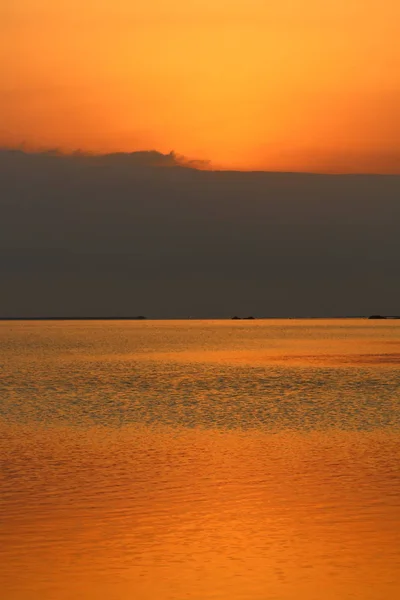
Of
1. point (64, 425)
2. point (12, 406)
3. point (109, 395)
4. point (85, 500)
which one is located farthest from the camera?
point (109, 395)

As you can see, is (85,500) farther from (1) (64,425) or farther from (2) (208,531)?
(1) (64,425)

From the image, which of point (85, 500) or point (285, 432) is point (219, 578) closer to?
point (85, 500)

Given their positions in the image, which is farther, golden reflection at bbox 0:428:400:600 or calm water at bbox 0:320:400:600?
calm water at bbox 0:320:400:600

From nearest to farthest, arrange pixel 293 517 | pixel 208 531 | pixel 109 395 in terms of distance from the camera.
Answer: pixel 208 531 → pixel 293 517 → pixel 109 395

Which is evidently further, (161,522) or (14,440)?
Answer: (14,440)

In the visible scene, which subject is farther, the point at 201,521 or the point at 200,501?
the point at 200,501

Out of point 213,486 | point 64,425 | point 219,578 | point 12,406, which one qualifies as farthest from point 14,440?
point 219,578

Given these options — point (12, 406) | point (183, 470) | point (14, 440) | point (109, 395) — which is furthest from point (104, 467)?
point (109, 395)

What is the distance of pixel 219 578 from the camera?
54.3 feet

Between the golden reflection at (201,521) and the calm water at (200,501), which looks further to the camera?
the calm water at (200,501)

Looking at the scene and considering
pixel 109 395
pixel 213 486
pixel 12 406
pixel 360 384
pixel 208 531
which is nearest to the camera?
pixel 208 531

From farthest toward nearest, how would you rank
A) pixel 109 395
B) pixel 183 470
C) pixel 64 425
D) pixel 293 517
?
pixel 109 395
pixel 64 425
pixel 183 470
pixel 293 517

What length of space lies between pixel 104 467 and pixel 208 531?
927cm

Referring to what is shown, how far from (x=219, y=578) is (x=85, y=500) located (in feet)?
25.5
